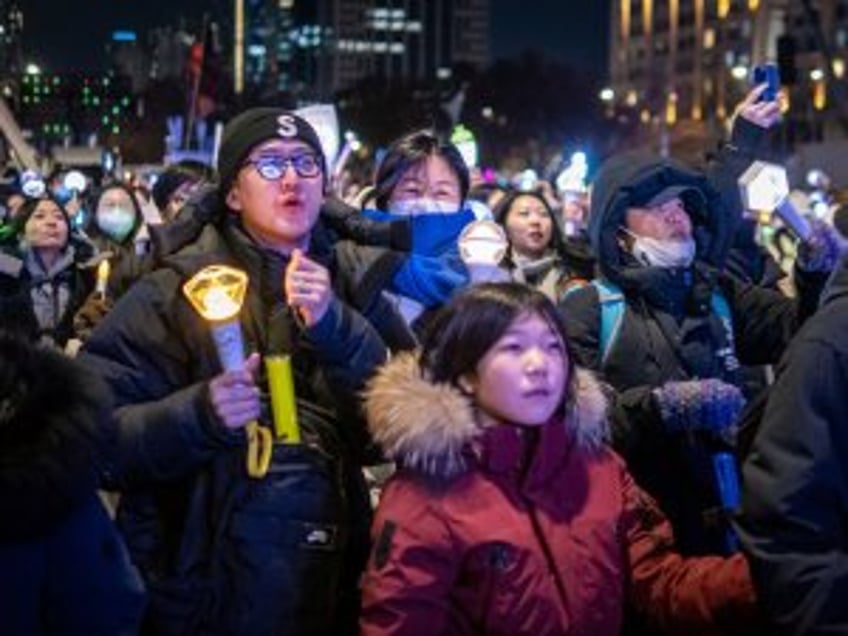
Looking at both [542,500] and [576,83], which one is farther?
[576,83]

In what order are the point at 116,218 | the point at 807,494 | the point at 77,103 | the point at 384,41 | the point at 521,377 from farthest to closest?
the point at 384,41 < the point at 77,103 < the point at 116,218 < the point at 521,377 < the point at 807,494

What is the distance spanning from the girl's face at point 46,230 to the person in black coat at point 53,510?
5.93 meters

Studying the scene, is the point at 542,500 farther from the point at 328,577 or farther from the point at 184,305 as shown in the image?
the point at 184,305

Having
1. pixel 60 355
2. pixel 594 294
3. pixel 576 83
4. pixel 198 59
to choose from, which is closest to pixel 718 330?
pixel 594 294

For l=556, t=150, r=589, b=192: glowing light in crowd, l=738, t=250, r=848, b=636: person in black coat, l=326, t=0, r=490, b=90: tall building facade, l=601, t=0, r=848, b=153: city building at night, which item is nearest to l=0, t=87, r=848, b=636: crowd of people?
l=738, t=250, r=848, b=636: person in black coat

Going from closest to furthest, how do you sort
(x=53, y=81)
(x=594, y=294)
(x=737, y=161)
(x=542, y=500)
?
1. (x=542, y=500)
2. (x=594, y=294)
3. (x=737, y=161)
4. (x=53, y=81)

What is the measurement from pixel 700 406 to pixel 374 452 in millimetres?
989

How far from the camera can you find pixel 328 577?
3.67 meters

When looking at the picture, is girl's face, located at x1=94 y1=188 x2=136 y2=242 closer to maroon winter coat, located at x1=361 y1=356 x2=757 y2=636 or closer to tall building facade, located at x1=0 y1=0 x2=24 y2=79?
maroon winter coat, located at x1=361 y1=356 x2=757 y2=636

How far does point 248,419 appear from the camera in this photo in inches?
135

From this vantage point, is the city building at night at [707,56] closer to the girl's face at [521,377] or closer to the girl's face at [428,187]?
the girl's face at [428,187]

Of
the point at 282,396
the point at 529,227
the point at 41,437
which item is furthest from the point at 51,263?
the point at 41,437

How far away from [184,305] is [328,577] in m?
0.86

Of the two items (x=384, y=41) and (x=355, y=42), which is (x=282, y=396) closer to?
(x=355, y=42)
